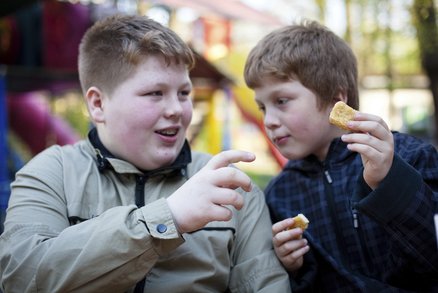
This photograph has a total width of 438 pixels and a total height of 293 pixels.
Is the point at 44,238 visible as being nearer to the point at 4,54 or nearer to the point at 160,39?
the point at 160,39

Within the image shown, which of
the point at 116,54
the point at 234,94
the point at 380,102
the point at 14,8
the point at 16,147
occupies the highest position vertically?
the point at 14,8

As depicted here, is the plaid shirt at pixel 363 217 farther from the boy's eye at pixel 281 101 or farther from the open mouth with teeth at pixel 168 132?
the open mouth with teeth at pixel 168 132

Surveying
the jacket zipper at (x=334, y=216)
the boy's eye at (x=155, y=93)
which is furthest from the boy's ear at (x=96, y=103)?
the jacket zipper at (x=334, y=216)

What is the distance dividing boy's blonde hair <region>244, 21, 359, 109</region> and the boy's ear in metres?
0.61

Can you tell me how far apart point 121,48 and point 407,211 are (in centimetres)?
114

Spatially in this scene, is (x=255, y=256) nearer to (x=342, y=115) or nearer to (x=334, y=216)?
(x=334, y=216)

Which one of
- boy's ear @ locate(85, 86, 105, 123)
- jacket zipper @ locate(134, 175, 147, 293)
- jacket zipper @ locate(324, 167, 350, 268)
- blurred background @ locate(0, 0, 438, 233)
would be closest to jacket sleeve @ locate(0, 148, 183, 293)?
jacket zipper @ locate(134, 175, 147, 293)

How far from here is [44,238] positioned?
1.49 m

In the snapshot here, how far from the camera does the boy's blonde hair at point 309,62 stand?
198 cm

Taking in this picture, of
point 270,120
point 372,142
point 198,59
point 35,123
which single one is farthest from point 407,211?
point 35,123

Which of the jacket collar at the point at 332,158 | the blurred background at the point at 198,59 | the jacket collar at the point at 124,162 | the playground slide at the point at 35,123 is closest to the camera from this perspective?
the jacket collar at the point at 124,162

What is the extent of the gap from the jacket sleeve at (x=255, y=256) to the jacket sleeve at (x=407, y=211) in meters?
0.40

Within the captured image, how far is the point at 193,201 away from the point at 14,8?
188 inches

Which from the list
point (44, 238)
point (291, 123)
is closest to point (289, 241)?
point (291, 123)
